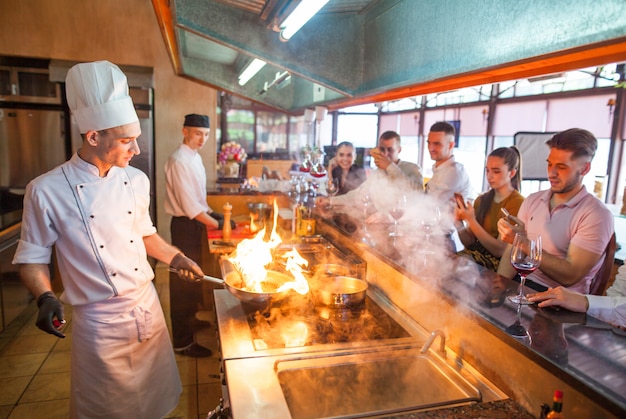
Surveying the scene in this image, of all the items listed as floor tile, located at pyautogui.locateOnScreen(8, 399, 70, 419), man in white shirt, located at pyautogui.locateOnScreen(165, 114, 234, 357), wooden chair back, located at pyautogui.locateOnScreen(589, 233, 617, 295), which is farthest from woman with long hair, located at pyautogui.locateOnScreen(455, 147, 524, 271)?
floor tile, located at pyautogui.locateOnScreen(8, 399, 70, 419)

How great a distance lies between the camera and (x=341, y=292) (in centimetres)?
214

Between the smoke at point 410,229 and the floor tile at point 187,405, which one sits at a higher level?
the smoke at point 410,229

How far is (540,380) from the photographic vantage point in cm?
123

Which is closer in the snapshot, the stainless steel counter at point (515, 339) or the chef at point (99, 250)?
the stainless steel counter at point (515, 339)

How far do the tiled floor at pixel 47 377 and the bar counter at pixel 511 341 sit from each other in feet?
5.99

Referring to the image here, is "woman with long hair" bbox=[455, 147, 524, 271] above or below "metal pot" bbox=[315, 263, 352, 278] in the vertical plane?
above

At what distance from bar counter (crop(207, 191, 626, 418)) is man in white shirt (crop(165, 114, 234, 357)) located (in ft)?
7.48

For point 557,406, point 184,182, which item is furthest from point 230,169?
point 557,406

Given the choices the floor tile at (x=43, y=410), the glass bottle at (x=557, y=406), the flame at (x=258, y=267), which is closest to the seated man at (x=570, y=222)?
the flame at (x=258, y=267)

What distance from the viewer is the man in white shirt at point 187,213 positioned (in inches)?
149

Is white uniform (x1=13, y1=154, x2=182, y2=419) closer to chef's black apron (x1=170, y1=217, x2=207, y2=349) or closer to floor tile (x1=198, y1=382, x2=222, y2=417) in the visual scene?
floor tile (x1=198, y1=382, x2=222, y2=417)

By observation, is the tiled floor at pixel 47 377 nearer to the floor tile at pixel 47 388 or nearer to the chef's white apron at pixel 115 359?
the floor tile at pixel 47 388

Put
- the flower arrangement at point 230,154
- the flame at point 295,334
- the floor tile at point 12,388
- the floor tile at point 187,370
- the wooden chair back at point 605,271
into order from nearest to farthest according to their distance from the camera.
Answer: the flame at point 295,334 → the wooden chair back at point 605,271 → the floor tile at point 12,388 → the floor tile at point 187,370 → the flower arrangement at point 230,154

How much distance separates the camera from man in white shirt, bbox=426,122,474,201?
152 inches
